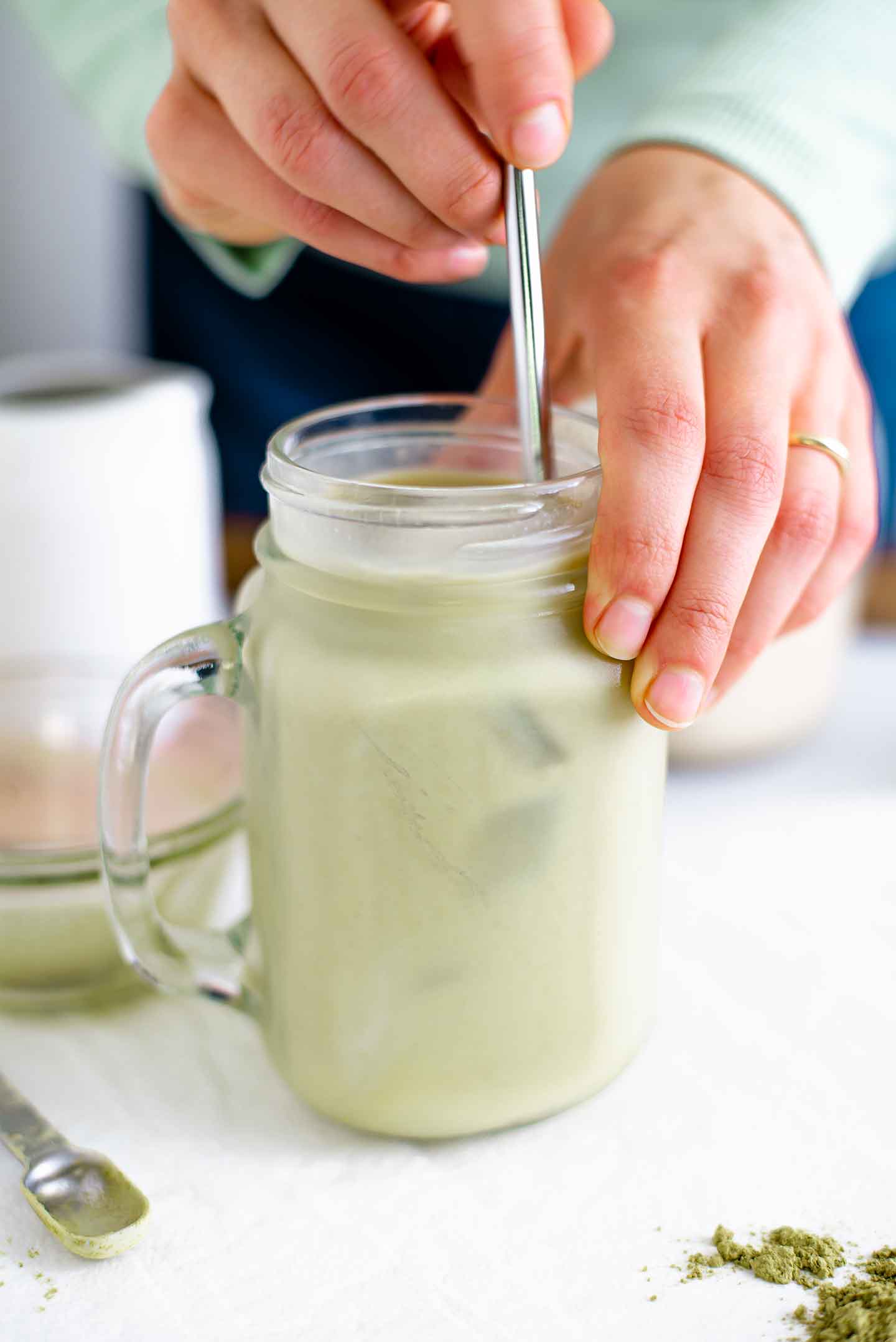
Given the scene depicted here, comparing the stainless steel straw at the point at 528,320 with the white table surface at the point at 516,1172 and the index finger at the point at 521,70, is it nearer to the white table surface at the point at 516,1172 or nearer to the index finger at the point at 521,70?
the index finger at the point at 521,70

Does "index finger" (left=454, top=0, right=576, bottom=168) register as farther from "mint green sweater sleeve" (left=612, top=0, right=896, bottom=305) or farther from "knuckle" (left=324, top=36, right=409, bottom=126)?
Result: "mint green sweater sleeve" (left=612, top=0, right=896, bottom=305)

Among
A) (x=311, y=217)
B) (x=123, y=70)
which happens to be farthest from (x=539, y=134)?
(x=123, y=70)

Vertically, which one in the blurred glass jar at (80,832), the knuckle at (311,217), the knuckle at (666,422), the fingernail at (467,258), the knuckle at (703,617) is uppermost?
the knuckle at (311,217)

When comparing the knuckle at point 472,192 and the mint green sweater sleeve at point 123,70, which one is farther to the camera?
the mint green sweater sleeve at point 123,70

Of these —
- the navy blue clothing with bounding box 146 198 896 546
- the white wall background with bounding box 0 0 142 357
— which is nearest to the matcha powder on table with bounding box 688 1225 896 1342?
the navy blue clothing with bounding box 146 198 896 546

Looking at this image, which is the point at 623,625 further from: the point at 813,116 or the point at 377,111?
the point at 813,116

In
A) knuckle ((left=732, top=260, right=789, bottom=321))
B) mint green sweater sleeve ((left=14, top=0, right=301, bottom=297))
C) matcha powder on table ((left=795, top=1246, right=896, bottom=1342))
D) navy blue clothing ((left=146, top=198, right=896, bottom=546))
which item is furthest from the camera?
navy blue clothing ((left=146, top=198, right=896, bottom=546))

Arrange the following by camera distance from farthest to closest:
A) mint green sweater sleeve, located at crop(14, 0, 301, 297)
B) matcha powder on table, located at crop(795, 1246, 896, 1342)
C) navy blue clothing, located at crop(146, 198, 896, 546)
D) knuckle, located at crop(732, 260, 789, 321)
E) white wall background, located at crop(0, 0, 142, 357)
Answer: white wall background, located at crop(0, 0, 142, 357) < navy blue clothing, located at crop(146, 198, 896, 546) < mint green sweater sleeve, located at crop(14, 0, 301, 297) < knuckle, located at crop(732, 260, 789, 321) < matcha powder on table, located at crop(795, 1246, 896, 1342)

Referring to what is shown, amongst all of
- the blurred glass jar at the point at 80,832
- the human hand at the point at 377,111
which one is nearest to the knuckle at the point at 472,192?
the human hand at the point at 377,111

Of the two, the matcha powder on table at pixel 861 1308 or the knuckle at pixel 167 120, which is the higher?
the knuckle at pixel 167 120
